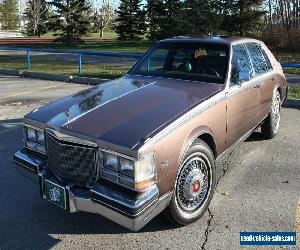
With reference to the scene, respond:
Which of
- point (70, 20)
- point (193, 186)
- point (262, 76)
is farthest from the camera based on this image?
point (70, 20)

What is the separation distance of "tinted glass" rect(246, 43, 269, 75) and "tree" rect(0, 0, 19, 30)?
61398 millimetres

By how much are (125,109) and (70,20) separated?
37049mm

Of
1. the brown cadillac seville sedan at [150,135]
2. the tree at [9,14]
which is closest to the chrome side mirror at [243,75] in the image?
the brown cadillac seville sedan at [150,135]

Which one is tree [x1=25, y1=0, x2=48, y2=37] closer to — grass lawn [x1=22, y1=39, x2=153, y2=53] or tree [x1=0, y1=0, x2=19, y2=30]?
tree [x1=0, y1=0, x2=19, y2=30]

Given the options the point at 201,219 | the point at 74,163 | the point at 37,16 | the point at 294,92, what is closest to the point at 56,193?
the point at 74,163

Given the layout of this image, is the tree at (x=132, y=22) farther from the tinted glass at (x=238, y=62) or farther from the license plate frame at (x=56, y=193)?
the license plate frame at (x=56, y=193)

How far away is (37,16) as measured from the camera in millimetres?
49344

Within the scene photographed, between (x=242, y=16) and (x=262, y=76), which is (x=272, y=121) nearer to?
(x=262, y=76)

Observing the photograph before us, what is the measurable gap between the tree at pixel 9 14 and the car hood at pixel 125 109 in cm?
6217

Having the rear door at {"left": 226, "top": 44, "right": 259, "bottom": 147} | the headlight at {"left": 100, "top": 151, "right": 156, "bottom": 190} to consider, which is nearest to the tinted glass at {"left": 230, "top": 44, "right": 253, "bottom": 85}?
the rear door at {"left": 226, "top": 44, "right": 259, "bottom": 147}

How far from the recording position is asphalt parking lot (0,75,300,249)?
3.84m

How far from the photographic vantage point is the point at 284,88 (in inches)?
279

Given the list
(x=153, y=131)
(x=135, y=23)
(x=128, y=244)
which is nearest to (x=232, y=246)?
(x=128, y=244)

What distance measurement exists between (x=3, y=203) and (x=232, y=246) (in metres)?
2.55
